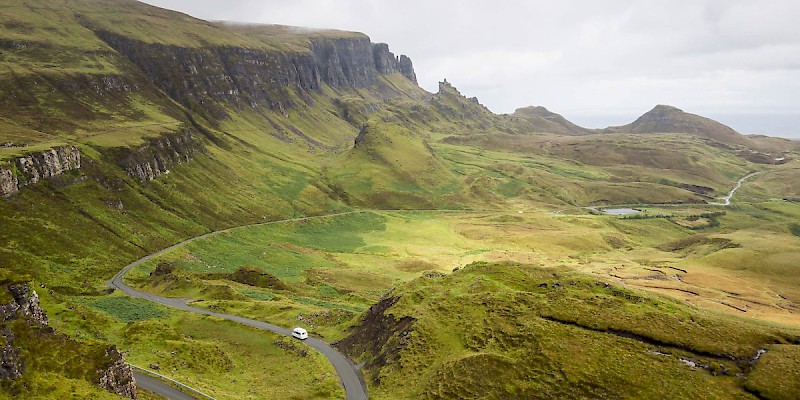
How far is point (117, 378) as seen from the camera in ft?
163

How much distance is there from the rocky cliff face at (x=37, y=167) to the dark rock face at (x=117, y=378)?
10428cm

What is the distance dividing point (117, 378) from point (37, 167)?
120 m

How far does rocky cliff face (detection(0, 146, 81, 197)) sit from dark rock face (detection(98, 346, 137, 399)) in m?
104

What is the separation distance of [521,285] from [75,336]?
2728 inches

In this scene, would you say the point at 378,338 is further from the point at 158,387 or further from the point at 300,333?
A: the point at 158,387

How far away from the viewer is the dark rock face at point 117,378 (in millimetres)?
48125

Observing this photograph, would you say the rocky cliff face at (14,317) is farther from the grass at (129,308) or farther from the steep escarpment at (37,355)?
the grass at (129,308)

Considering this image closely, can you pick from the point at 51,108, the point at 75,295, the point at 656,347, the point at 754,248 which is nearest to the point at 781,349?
the point at 656,347

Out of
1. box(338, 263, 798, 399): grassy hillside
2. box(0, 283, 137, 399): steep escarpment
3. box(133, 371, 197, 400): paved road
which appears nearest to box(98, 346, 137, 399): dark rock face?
box(0, 283, 137, 399): steep escarpment

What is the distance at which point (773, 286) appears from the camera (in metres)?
118

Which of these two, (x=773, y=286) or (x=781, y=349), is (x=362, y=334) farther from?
(x=773, y=286)

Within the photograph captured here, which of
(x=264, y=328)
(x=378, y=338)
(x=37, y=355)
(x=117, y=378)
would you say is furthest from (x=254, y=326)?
(x=37, y=355)

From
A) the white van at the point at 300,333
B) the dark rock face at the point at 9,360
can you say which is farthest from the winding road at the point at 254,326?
the dark rock face at the point at 9,360

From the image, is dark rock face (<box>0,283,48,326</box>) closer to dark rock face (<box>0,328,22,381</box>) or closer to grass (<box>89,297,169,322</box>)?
dark rock face (<box>0,328,22,381</box>)
